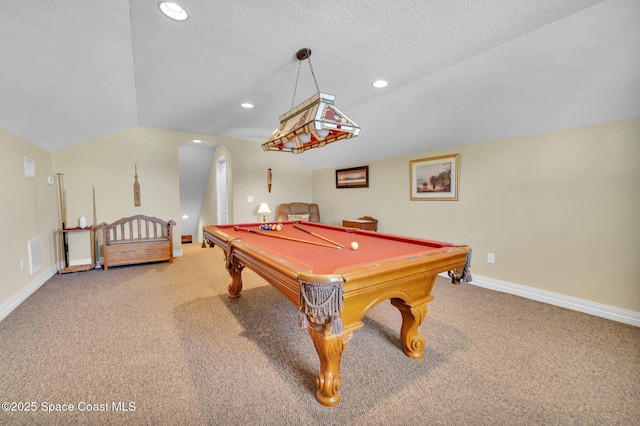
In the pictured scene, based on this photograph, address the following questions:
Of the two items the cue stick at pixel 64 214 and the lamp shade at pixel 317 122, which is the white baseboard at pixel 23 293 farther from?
the lamp shade at pixel 317 122

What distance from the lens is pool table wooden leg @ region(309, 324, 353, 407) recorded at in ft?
4.59

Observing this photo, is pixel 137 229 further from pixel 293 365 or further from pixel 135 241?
pixel 293 365

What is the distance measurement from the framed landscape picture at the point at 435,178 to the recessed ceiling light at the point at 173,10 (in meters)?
3.24

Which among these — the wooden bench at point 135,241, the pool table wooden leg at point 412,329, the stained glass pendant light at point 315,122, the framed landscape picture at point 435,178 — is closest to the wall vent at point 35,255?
the wooden bench at point 135,241

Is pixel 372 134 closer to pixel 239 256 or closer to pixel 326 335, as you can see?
pixel 239 256

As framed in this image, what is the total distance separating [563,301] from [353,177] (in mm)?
3414

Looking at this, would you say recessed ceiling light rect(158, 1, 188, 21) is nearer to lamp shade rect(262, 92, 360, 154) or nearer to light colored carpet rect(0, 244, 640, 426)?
lamp shade rect(262, 92, 360, 154)

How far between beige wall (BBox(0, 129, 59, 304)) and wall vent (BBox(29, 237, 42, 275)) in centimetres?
6

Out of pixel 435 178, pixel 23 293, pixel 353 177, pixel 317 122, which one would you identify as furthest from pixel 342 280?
pixel 353 177

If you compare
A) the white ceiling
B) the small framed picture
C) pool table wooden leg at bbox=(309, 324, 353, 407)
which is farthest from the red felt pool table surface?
the small framed picture

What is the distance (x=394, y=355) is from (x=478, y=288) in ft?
6.37

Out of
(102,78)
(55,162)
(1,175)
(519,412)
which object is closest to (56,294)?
(1,175)

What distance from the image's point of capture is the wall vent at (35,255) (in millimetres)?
3033

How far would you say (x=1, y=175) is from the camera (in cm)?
247
